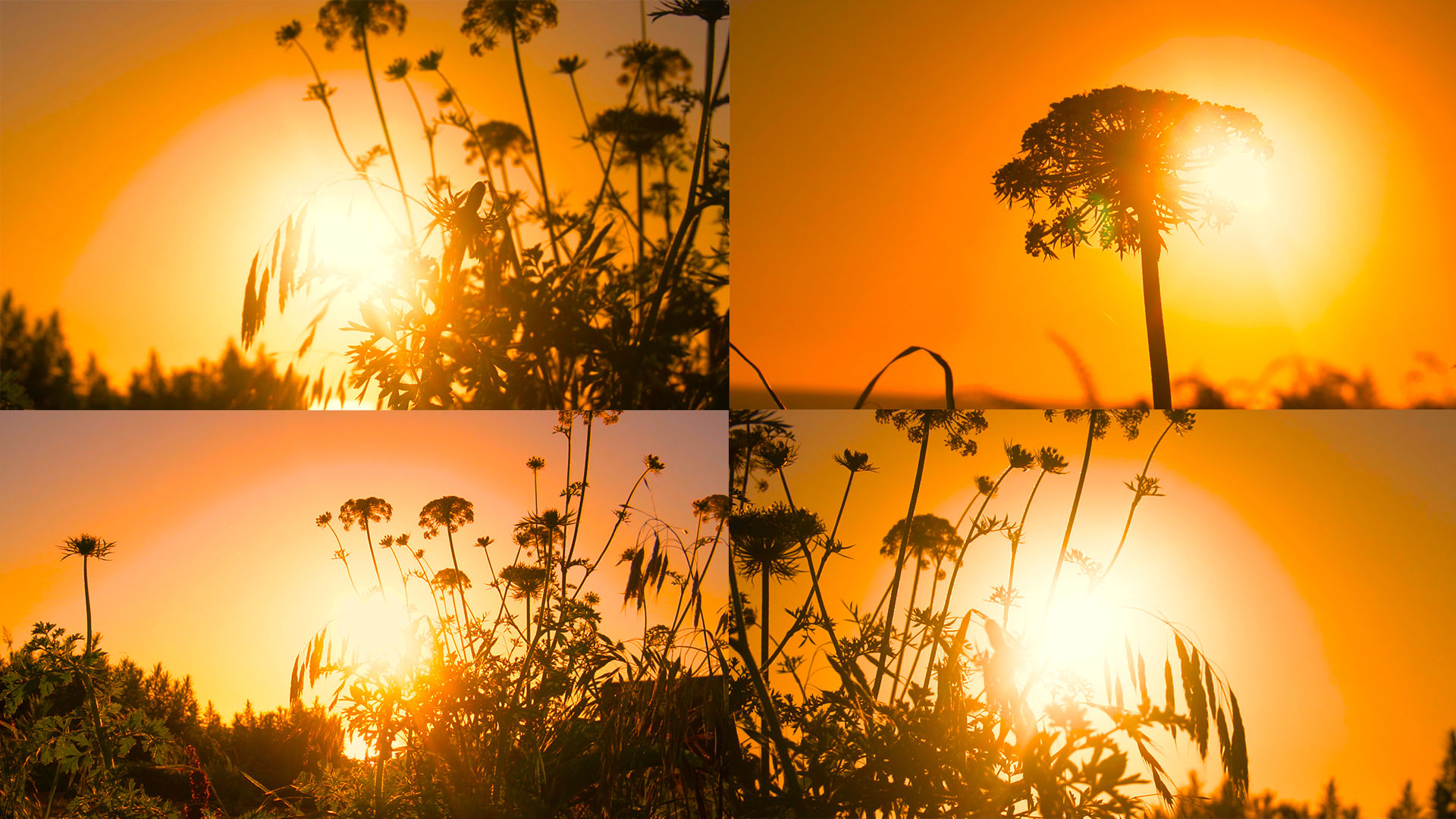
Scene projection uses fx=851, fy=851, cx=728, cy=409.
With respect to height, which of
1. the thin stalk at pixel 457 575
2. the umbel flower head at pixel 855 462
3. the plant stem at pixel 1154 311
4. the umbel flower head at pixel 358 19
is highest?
the umbel flower head at pixel 358 19

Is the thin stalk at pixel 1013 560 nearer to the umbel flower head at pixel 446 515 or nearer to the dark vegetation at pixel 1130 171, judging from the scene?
the dark vegetation at pixel 1130 171

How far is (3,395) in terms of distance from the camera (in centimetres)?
112

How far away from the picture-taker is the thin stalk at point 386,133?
112 cm

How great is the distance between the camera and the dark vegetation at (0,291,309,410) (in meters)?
1.12

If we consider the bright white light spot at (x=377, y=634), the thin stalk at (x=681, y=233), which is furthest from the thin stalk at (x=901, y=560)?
the bright white light spot at (x=377, y=634)

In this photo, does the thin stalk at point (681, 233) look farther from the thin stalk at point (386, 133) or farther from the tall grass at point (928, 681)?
the thin stalk at point (386, 133)

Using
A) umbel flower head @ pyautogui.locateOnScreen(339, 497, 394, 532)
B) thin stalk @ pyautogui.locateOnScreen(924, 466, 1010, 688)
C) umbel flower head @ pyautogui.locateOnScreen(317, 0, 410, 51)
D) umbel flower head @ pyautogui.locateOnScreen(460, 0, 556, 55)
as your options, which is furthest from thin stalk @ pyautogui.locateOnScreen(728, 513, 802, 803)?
umbel flower head @ pyautogui.locateOnScreen(317, 0, 410, 51)

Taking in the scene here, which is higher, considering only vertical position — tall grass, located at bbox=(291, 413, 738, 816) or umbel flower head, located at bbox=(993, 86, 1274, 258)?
umbel flower head, located at bbox=(993, 86, 1274, 258)

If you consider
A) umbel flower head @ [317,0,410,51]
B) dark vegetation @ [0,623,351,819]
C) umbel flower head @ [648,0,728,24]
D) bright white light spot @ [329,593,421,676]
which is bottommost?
dark vegetation @ [0,623,351,819]

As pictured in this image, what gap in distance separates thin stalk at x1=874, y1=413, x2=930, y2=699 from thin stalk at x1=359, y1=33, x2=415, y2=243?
0.72 metres

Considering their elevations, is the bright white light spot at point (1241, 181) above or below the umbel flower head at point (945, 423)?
above

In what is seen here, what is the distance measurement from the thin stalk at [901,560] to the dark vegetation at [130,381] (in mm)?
793

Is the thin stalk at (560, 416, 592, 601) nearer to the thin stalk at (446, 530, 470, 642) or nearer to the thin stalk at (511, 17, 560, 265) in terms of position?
the thin stalk at (446, 530, 470, 642)

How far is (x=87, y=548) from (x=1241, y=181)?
5.25 feet
